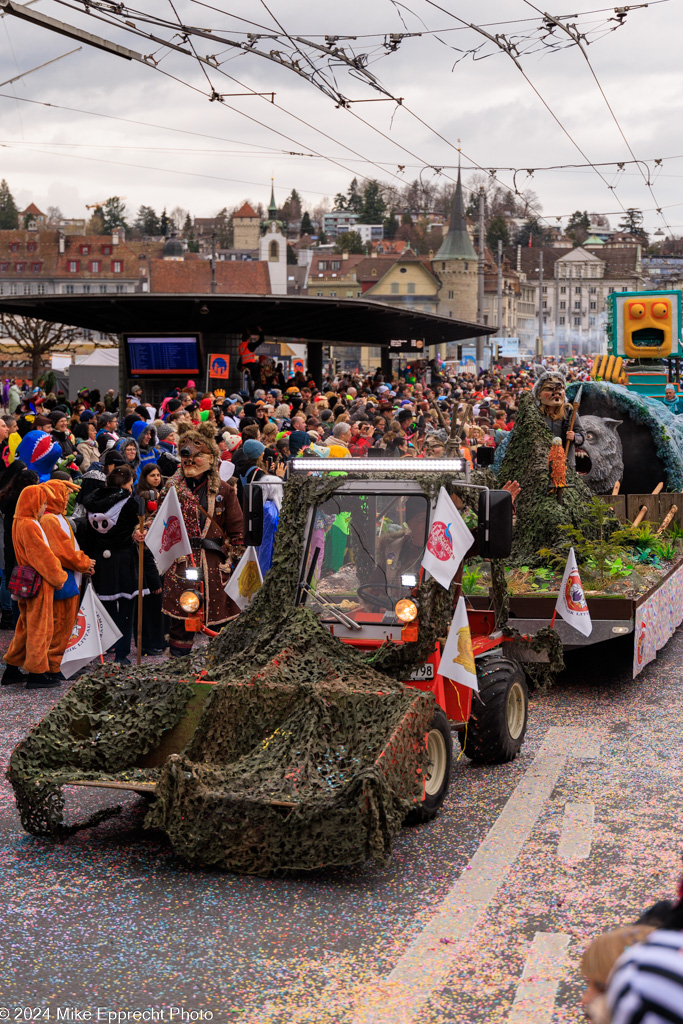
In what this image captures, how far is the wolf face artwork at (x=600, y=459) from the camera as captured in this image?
13.5m

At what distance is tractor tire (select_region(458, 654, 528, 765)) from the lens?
7582mm

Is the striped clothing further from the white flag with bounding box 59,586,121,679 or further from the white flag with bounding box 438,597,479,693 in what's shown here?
the white flag with bounding box 59,586,121,679

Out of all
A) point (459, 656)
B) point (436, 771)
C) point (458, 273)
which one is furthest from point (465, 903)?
point (458, 273)

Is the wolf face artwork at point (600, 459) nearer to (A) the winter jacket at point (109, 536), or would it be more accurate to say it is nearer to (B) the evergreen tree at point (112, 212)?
(A) the winter jacket at point (109, 536)

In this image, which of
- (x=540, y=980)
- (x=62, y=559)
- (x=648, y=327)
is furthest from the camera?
(x=648, y=327)

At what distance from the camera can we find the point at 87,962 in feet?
16.4

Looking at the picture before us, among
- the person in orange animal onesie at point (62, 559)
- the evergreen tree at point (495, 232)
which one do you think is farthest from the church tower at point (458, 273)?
the person in orange animal onesie at point (62, 559)

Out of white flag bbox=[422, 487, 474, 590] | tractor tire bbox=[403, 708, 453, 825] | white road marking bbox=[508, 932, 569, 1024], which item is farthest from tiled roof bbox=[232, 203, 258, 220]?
white road marking bbox=[508, 932, 569, 1024]

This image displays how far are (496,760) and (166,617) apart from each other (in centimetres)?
476

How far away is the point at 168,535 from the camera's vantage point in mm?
8844

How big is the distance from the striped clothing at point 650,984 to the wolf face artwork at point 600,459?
1140cm

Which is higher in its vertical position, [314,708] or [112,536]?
[112,536]

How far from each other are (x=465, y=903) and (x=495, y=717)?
203 cm

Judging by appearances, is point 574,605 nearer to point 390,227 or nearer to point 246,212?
point 246,212
